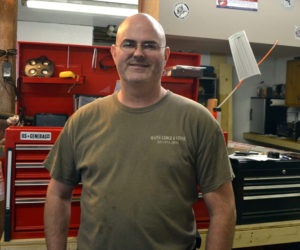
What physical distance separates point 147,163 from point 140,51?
369mm

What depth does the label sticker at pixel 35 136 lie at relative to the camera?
1.33 meters

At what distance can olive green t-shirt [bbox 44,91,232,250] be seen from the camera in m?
0.92

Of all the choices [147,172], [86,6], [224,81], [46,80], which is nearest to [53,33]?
[86,6]

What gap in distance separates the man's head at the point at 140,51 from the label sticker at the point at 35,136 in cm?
57

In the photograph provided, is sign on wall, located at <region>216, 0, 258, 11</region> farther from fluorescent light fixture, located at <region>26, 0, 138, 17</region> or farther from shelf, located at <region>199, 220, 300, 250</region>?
fluorescent light fixture, located at <region>26, 0, 138, 17</region>

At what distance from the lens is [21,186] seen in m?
1.36

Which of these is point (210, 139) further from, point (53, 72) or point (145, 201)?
point (53, 72)

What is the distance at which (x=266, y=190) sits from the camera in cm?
161

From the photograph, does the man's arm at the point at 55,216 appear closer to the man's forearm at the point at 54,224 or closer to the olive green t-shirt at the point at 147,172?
the man's forearm at the point at 54,224

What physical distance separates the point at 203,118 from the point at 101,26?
189 inches

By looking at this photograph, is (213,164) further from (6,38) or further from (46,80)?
(6,38)

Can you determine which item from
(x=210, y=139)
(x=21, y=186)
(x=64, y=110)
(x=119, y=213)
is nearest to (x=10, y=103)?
(x=64, y=110)

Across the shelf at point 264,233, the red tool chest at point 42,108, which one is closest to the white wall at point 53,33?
the red tool chest at point 42,108

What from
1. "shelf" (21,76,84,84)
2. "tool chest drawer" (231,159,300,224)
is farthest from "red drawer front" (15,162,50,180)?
"tool chest drawer" (231,159,300,224)
